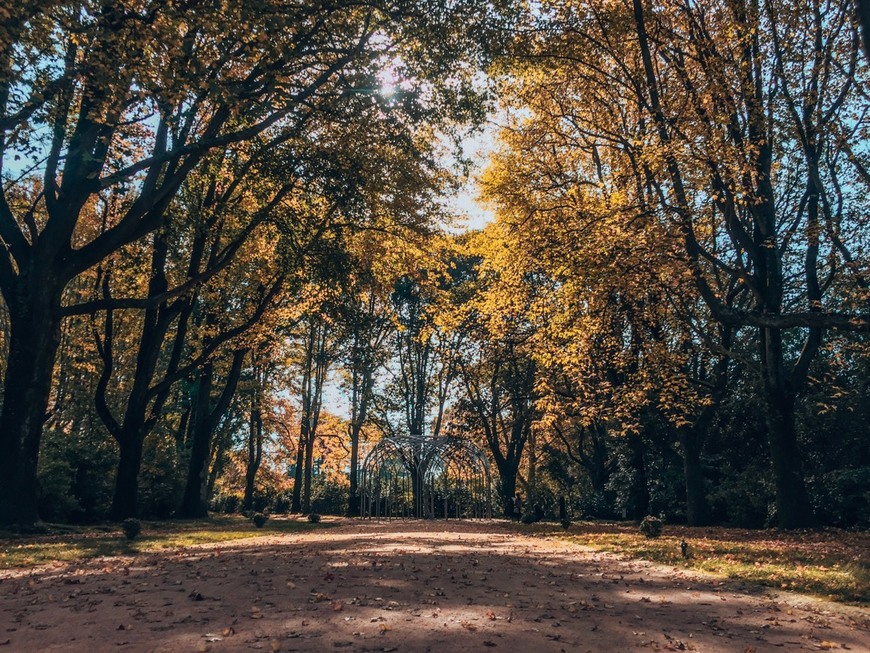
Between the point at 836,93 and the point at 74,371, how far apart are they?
29.1 m

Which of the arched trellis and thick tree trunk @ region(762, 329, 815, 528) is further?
the arched trellis

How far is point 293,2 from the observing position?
445 inches

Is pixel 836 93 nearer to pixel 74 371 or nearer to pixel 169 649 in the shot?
pixel 169 649

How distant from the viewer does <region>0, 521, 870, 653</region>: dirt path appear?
4.54 m

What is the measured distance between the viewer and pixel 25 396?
12.4 meters

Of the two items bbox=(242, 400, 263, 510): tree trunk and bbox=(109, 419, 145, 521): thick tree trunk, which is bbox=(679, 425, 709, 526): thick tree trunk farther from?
bbox=(242, 400, 263, 510): tree trunk

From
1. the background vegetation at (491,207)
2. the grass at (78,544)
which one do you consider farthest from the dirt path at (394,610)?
the background vegetation at (491,207)

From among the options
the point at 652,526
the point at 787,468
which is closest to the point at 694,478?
the point at 787,468

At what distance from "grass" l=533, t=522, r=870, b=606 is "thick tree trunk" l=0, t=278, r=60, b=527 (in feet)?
35.9

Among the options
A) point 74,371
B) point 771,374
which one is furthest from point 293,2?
point 74,371

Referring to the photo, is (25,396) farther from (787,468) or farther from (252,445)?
(252,445)

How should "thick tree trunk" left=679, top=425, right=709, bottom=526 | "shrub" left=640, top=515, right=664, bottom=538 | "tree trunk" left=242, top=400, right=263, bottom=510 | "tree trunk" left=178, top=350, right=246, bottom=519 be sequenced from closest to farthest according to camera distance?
"shrub" left=640, top=515, right=664, bottom=538 < "thick tree trunk" left=679, top=425, right=709, bottom=526 < "tree trunk" left=178, top=350, right=246, bottom=519 < "tree trunk" left=242, top=400, right=263, bottom=510

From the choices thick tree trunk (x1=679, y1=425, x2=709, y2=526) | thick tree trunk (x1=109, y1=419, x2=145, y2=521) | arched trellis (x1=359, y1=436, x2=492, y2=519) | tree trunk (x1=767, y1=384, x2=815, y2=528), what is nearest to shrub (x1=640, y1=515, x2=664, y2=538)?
tree trunk (x1=767, y1=384, x2=815, y2=528)

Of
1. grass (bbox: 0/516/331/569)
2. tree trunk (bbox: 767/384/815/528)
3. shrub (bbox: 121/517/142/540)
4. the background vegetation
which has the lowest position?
grass (bbox: 0/516/331/569)
